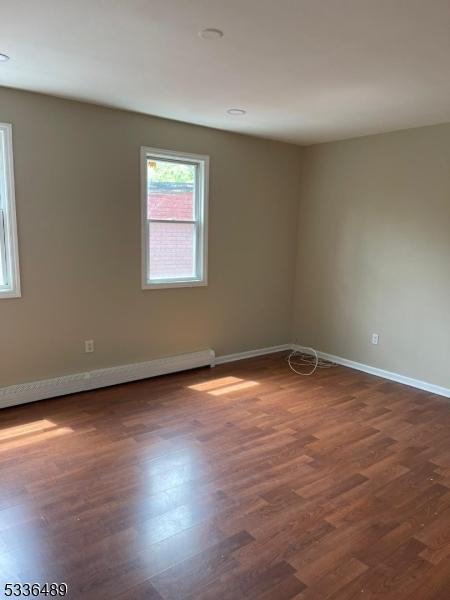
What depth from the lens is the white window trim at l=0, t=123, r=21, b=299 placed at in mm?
3365

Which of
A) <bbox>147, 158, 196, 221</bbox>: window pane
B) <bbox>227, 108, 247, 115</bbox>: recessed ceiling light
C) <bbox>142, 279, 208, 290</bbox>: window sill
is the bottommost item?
<bbox>142, 279, 208, 290</bbox>: window sill

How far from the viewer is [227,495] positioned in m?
2.51

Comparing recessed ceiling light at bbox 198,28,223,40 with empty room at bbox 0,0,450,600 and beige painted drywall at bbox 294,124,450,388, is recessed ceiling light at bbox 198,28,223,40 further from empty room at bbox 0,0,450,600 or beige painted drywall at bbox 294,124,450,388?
beige painted drywall at bbox 294,124,450,388

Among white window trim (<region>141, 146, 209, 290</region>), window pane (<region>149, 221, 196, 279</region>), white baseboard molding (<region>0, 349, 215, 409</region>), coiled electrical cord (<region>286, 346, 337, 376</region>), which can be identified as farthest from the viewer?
coiled electrical cord (<region>286, 346, 337, 376</region>)

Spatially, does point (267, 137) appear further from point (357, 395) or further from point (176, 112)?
point (357, 395)

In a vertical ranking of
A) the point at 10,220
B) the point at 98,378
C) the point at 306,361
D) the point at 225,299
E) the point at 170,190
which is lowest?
the point at 306,361

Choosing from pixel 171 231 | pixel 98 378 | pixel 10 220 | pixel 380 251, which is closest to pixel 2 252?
pixel 10 220

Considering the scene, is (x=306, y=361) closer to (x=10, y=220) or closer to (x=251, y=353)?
(x=251, y=353)

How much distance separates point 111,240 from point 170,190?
0.84m

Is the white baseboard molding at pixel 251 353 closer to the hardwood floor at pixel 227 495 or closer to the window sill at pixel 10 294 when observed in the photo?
the hardwood floor at pixel 227 495

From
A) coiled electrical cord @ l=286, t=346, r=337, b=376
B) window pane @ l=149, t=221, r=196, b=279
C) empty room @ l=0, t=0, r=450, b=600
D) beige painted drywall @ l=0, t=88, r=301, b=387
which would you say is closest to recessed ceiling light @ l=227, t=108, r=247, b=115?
empty room @ l=0, t=0, r=450, b=600

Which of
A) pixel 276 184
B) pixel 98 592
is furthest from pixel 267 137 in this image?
pixel 98 592

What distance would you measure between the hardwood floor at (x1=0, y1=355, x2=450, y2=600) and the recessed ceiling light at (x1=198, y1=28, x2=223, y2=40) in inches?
98.5

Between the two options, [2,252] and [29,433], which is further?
[2,252]
